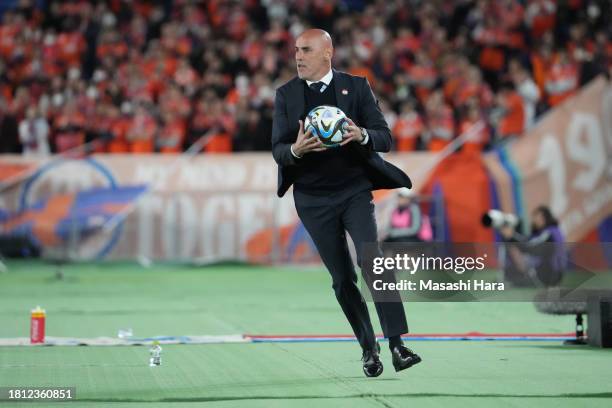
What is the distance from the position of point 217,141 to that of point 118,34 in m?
4.94

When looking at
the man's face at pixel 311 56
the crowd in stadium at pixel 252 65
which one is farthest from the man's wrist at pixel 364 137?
the crowd in stadium at pixel 252 65

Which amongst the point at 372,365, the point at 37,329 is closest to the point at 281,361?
the point at 372,365

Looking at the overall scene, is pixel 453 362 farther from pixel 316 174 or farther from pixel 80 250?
pixel 80 250

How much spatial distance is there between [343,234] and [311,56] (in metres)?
1.33

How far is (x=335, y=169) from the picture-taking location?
8672 millimetres

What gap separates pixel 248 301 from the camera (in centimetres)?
1695

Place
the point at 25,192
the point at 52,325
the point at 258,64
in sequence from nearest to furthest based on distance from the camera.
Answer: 1. the point at 52,325
2. the point at 25,192
3. the point at 258,64

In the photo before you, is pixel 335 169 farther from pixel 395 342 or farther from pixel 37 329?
pixel 37 329

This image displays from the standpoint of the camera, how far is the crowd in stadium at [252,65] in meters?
25.2

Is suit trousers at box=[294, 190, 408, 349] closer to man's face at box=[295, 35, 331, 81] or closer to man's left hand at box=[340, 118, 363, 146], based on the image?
man's left hand at box=[340, 118, 363, 146]

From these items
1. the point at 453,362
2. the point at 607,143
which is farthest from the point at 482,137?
the point at 453,362

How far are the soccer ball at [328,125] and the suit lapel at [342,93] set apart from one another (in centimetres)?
42

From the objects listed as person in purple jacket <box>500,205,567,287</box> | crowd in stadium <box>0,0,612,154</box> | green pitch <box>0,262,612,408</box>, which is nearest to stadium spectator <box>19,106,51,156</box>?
crowd in stadium <box>0,0,612,154</box>

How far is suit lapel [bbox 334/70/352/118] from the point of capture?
8.66 metres
